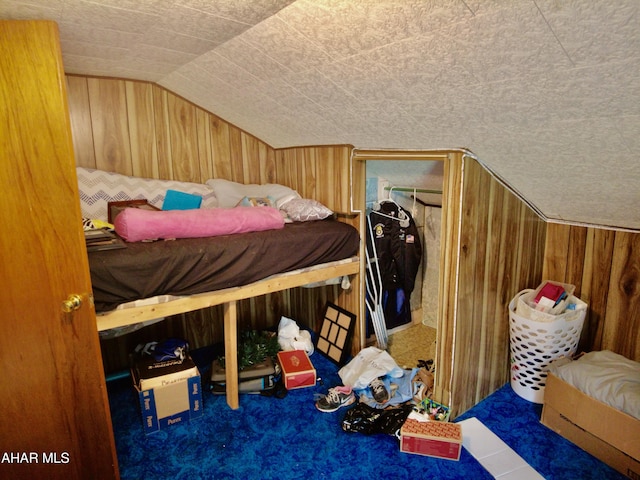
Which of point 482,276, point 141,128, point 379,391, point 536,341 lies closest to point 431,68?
point 482,276

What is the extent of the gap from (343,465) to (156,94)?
2.42 m

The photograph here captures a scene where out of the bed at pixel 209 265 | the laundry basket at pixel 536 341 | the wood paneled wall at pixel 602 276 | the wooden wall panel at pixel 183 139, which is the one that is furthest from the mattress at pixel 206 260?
the wood paneled wall at pixel 602 276

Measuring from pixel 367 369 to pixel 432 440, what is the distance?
62cm

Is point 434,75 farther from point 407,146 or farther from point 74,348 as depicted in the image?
point 74,348

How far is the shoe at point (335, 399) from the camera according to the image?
2236 millimetres

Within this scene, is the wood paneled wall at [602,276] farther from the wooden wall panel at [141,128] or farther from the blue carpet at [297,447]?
the wooden wall panel at [141,128]

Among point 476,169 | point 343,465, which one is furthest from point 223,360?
point 476,169

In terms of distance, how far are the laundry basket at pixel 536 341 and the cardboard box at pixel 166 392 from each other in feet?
5.86

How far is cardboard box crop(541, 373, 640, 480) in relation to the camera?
1699 millimetres

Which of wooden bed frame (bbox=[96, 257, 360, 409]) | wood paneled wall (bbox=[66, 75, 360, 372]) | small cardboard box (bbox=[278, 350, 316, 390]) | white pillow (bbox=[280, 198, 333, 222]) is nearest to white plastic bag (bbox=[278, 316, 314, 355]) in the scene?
small cardboard box (bbox=[278, 350, 316, 390])

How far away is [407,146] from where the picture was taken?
81.3 inches

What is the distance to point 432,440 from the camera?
1.87 m

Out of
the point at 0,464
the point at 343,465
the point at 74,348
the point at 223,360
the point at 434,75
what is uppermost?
the point at 434,75
